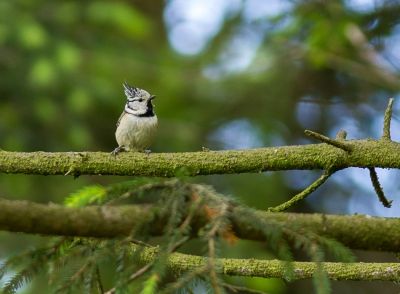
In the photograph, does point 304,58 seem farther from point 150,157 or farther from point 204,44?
point 150,157

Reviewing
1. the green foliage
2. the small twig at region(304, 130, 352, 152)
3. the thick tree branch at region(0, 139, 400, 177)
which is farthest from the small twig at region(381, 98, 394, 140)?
the green foliage

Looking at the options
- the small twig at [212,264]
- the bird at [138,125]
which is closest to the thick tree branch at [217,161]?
the small twig at [212,264]

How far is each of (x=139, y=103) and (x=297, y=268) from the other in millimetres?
3160

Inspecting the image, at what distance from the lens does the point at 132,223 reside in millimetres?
1748

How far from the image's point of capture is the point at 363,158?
3.00 m

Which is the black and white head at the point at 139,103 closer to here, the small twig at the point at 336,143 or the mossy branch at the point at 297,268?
the mossy branch at the point at 297,268

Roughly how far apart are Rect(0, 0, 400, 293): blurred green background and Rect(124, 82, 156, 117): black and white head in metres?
0.96

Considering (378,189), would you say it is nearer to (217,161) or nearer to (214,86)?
(217,161)

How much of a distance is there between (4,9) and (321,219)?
539 centimetres

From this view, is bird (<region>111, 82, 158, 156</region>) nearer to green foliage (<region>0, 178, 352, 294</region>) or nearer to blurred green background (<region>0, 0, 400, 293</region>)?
blurred green background (<region>0, 0, 400, 293</region>)

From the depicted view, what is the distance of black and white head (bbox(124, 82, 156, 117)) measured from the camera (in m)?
5.51

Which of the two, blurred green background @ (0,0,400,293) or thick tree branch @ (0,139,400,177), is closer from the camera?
thick tree branch @ (0,139,400,177)

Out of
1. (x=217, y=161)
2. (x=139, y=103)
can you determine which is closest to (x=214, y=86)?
(x=139, y=103)

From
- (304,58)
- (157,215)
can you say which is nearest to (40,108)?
(304,58)
